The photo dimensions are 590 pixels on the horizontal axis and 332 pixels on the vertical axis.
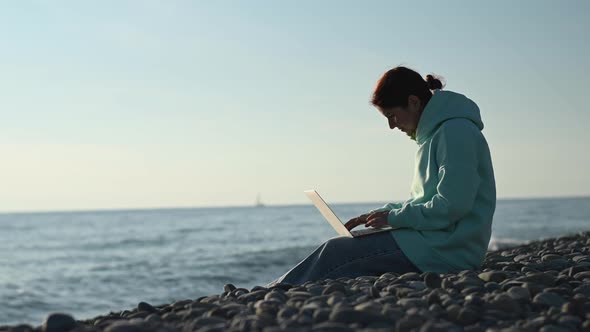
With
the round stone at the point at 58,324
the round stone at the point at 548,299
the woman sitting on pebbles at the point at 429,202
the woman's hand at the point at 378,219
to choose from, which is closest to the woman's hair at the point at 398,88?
the woman sitting on pebbles at the point at 429,202

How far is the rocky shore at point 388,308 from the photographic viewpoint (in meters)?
3.34

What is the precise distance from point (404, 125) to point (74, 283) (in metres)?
A: 14.7

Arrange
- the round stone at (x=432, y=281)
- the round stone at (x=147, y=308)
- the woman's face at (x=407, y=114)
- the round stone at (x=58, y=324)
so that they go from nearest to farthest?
1. the round stone at (x=58, y=324)
2. the round stone at (x=147, y=308)
3. the round stone at (x=432, y=281)
4. the woman's face at (x=407, y=114)

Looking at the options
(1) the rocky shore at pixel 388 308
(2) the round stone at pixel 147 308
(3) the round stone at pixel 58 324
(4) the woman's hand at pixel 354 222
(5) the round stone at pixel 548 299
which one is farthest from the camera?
(4) the woman's hand at pixel 354 222

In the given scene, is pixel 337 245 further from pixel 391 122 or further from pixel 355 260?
pixel 391 122

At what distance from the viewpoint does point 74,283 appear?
703 inches

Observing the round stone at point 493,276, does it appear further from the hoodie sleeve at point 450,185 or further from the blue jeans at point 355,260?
the blue jeans at point 355,260

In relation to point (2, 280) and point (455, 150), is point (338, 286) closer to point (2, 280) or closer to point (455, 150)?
point (455, 150)

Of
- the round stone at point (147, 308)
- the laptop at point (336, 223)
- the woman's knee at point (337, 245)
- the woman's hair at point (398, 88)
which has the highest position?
the woman's hair at point (398, 88)

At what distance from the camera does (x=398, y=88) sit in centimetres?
473

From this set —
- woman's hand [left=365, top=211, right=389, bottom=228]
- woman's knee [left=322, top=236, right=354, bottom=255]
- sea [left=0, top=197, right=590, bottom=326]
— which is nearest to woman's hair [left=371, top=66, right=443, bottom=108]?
woman's hand [left=365, top=211, right=389, bottom=228]

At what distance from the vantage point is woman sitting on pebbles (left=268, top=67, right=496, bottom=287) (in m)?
4.55

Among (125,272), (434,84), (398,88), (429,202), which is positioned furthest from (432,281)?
(125,272)

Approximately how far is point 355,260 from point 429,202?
0.66 metres
